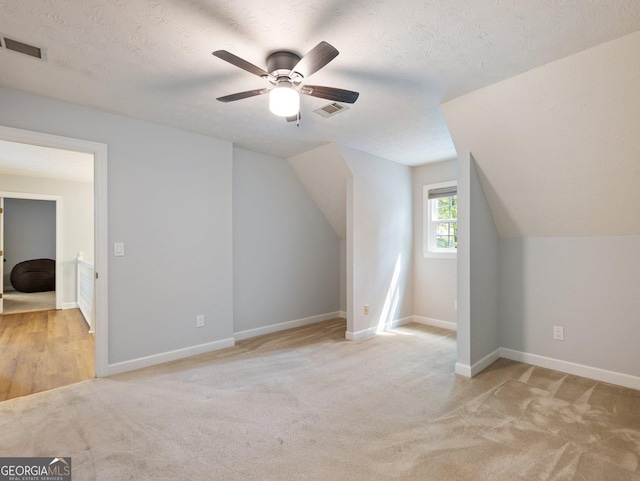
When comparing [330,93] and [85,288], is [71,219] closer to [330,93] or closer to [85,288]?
[85,288]

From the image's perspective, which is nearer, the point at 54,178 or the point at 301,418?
the point at 301,418

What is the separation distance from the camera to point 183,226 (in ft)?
11.0

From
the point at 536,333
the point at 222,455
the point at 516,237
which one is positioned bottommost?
the point at 222,455

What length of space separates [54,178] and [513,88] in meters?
7.21

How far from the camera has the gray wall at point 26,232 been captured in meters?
7.60

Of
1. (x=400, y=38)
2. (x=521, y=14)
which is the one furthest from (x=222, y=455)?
(x=521, y=14)

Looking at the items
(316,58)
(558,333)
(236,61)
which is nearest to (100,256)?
(236,61)

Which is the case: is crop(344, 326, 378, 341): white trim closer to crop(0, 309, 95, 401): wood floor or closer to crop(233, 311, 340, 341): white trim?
crop(233, 311, 340, 341): white trim

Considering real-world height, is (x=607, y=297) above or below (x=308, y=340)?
above

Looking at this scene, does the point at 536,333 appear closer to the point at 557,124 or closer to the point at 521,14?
the point at 557,124

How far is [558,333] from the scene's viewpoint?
122 inches

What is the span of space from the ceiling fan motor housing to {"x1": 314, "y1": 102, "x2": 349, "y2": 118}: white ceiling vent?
760 mm

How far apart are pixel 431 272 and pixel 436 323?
739 mm

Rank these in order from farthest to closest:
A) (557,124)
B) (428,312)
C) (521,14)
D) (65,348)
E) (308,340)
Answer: (428,312), (308,340), (65,348), (557,124), (521,14)
